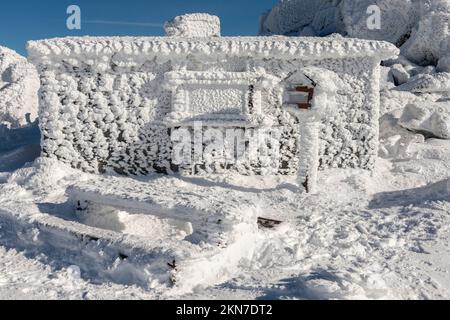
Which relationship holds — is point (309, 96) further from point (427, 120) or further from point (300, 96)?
point (427, 120)

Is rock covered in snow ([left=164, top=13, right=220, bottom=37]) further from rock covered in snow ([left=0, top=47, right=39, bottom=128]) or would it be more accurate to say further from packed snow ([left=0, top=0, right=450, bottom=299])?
packed snow ([left=0, top=0, right=450, bottom=299])

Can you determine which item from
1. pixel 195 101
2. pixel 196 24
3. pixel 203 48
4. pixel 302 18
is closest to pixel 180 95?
pixel 195 101

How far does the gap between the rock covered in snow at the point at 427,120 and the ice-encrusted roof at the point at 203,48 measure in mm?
3187

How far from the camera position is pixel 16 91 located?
63.1 ft

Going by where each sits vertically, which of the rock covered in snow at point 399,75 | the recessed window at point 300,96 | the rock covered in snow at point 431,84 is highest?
the rock covered in snow at point 399,75

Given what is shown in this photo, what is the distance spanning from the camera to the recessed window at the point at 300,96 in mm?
8039

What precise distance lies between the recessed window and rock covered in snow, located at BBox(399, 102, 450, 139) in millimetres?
4752

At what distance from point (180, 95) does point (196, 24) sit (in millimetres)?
8738

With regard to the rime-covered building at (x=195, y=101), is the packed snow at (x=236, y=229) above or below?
below

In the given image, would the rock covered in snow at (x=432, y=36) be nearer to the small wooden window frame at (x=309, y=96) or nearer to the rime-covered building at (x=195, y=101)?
the rime-covered building at (x=195, y=101)

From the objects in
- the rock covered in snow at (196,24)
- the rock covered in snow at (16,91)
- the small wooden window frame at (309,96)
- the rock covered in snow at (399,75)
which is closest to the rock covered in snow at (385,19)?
the rock covered in snow at (399,75)

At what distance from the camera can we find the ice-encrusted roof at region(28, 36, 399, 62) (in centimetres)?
878

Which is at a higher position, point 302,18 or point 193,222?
point 302,18
